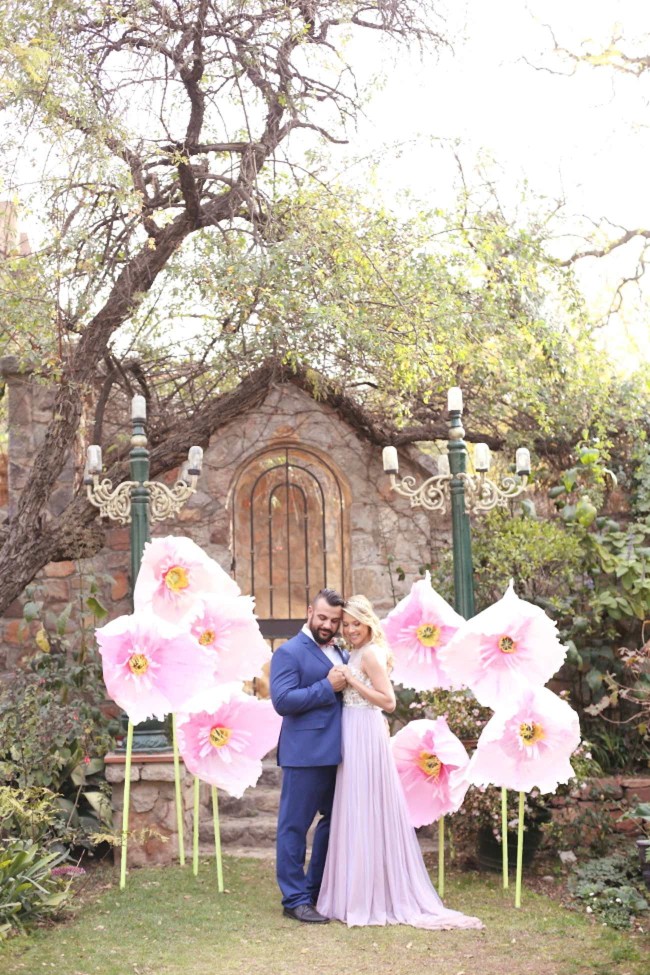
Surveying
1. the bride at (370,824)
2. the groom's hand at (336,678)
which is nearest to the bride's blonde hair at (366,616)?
the bride at (370,824)

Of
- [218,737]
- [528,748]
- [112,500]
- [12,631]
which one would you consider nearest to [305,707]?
[218,737]

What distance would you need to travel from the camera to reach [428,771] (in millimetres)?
4895

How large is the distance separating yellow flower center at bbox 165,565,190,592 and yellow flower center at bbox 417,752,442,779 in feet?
4.77

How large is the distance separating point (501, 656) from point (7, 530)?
394 cm

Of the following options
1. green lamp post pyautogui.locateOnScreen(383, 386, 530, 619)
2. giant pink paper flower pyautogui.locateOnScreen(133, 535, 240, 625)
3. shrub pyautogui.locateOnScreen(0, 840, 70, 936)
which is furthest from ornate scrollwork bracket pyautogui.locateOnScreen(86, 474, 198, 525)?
shrub pyautogui.locateOnScreen(0, 840, 70, 936)

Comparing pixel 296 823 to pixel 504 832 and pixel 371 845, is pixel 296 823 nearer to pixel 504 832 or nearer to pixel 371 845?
pixel 371 845

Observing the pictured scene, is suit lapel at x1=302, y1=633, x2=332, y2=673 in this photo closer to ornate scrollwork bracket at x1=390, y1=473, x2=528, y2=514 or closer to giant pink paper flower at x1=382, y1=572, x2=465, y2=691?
giant pink paper flower at x1=382, y1=572, x2=465, y2=691

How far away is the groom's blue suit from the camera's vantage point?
4.57 metres

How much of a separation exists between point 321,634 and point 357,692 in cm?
31

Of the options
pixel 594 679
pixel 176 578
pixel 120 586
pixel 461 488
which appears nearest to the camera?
pixel 176 578

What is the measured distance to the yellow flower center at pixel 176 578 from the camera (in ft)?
16.8

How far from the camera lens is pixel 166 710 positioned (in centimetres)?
482

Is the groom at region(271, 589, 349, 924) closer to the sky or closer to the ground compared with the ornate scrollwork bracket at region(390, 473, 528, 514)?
closer to the ground

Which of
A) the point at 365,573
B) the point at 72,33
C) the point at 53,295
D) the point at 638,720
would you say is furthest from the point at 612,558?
the point at 72,33
